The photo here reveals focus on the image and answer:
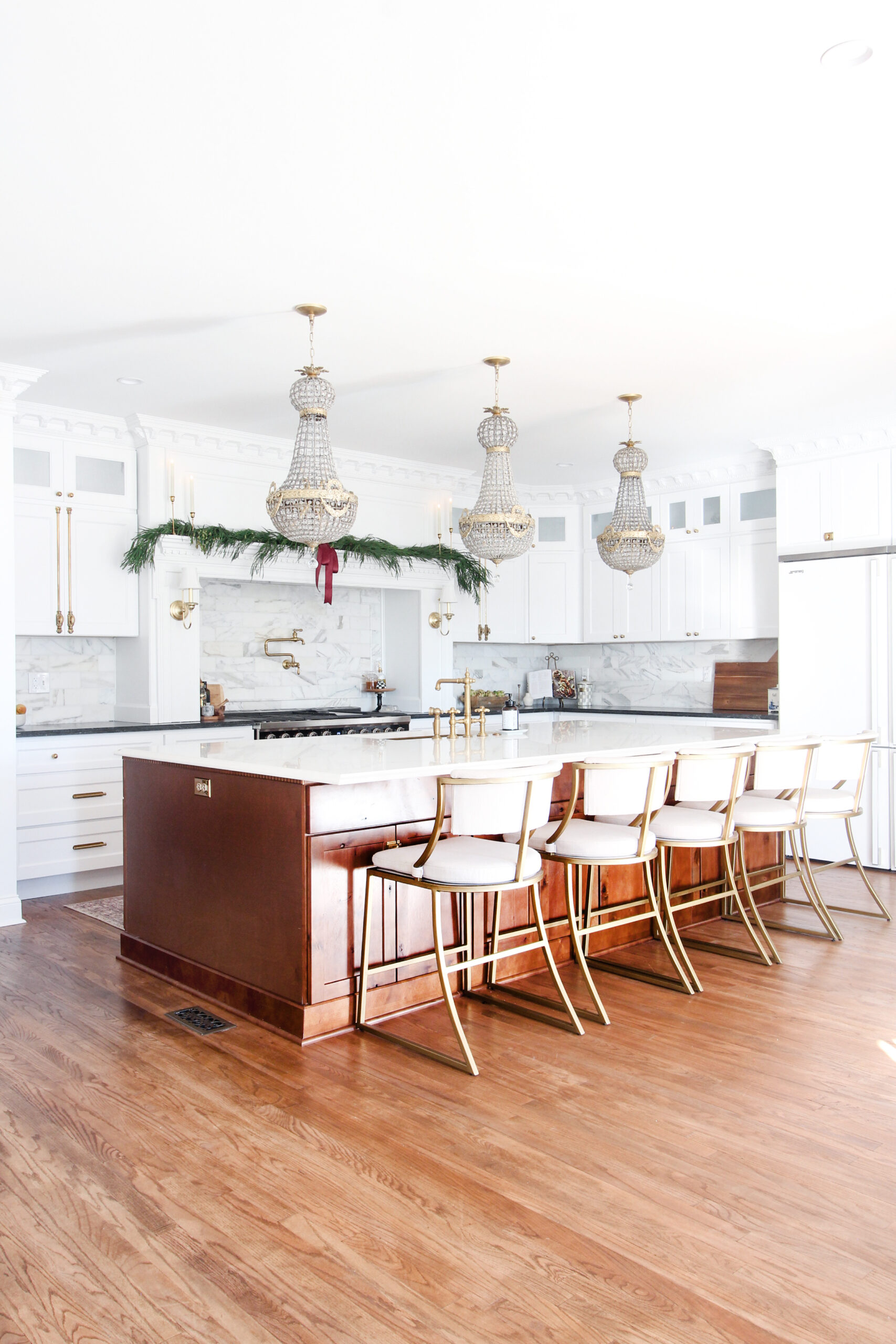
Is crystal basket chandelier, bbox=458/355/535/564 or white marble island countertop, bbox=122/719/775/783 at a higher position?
crystal basket chandelier, bbox=458/355/535/564

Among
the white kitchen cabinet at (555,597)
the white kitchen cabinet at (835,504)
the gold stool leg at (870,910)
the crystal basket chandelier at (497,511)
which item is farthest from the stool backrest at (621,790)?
the white kitchen cabinet at (555,597)

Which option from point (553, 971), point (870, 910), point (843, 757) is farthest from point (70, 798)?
point (870, 910)

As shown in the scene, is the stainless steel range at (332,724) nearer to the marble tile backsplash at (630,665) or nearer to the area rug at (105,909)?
the area rug at (105,909)

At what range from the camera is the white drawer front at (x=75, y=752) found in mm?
5176

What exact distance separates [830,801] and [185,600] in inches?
147

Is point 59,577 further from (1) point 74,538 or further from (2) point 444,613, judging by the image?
(2) point 444,613

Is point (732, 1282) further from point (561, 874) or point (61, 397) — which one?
point (61, 397)

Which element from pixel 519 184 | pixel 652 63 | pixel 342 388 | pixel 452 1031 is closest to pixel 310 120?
pixel 519 184

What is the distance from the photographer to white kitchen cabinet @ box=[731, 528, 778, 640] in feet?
21.9

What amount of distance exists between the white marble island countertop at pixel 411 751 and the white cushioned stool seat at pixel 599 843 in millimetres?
273

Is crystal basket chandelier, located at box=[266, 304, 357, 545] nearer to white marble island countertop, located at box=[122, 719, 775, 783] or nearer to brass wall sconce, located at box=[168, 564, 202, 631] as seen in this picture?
white marble island countertop, located at box=[122, 719, 775, 783]

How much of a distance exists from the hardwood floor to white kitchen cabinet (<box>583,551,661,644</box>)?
417 centimetres

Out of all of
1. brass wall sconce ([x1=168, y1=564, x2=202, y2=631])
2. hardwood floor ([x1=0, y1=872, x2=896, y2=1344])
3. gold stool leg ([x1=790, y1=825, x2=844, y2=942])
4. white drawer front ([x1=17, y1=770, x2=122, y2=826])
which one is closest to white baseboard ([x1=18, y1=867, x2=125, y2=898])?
white drawer front ([x1=17, y1=770, x2=122, y2=826])

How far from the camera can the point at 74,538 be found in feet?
18.4
